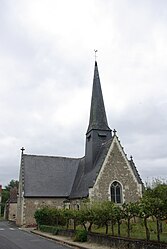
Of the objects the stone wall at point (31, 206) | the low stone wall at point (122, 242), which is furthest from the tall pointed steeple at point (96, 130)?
the low stone wall at point (122, 242)

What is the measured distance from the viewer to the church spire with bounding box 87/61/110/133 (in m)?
31.8

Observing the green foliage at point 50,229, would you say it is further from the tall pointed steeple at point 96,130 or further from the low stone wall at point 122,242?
the tall pointed steeple at point 96,130

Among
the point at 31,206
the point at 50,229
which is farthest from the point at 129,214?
the point at 31,206

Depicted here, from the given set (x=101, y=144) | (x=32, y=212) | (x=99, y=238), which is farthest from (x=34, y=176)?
(x=99, y=238)

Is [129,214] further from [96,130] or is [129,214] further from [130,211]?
[96,130]

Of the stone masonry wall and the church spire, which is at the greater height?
the church spire

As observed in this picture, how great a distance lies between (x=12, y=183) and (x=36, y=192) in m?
69.5

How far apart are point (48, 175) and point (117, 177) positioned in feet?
31.2

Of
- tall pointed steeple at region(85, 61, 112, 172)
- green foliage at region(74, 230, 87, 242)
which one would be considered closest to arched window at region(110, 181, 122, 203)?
tall pointed steeple at region(85, 61, 112, 172)

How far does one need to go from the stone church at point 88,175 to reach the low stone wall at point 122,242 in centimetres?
1116

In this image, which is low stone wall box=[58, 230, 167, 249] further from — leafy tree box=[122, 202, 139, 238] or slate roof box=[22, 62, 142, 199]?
slate roof box=[22, 62, 142, 199]

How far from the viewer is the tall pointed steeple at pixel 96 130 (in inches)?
1224

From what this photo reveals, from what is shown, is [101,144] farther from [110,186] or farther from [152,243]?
[152,243]

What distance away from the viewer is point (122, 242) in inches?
509
